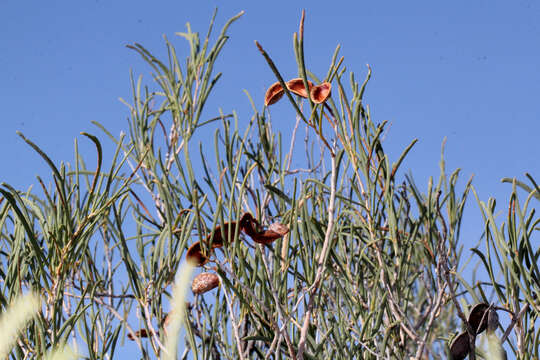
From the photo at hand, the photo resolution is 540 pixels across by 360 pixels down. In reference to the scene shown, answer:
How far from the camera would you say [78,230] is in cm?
82

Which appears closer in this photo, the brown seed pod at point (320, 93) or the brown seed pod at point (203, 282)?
the brown seed pod at point (320, 93)

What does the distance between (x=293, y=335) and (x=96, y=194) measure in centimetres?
39

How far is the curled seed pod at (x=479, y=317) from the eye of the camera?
0.73 metres

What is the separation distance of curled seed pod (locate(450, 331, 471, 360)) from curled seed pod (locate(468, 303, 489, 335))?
19 mm

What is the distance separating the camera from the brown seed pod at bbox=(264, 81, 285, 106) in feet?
2.61

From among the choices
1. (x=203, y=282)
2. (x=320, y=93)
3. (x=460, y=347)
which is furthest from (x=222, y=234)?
(x=460, y=347)

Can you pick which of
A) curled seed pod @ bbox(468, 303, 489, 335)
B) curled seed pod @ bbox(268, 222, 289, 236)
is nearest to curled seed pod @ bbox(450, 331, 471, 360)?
curled seed pod @ bbox(468, 303, 489, 335)

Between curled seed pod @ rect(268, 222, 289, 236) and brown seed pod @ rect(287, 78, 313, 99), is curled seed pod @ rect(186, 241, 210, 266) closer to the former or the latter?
curled seed pod @ rect(268, 222, 289, 236)

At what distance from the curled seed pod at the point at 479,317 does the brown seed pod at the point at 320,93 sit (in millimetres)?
332

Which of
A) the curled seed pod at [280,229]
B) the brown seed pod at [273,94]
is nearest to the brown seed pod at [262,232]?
the curled seed pod at [280,229]

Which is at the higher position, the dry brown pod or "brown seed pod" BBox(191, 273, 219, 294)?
the dry brown pod

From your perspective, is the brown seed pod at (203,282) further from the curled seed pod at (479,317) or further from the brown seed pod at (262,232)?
the curled seed pod at (479,317)

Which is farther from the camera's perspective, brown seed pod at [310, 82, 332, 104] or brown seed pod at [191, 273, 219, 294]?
brown seed pod at [191, 273, 219, 294]

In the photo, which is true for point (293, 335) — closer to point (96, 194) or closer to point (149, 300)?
point (149, 300)
